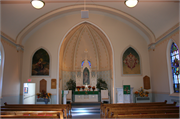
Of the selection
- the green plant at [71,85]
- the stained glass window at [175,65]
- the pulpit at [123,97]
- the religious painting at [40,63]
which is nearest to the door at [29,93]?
the religious painting at [40,63]

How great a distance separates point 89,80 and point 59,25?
6279mm

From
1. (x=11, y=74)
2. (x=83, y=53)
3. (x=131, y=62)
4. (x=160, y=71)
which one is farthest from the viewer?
(x=83, y=53)

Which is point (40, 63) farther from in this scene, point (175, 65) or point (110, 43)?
point (175, 65)

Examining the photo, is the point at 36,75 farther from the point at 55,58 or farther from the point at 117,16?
the point at 117,16

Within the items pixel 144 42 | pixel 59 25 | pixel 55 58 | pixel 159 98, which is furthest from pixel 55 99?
pixel 144 42

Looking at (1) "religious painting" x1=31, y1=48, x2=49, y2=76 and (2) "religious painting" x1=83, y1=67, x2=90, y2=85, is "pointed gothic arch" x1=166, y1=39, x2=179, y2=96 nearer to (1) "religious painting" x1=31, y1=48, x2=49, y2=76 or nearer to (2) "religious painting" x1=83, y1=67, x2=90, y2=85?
(2) "religious painting" x1=83, y1=67, x2=90, y2=85

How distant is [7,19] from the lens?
9375 mm

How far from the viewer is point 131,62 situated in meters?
12.4

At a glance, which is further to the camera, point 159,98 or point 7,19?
point 159,98

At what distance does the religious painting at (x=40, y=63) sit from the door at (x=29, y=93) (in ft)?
4.40

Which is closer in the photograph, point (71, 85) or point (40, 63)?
point (40, 63)

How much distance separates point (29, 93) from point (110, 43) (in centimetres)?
772

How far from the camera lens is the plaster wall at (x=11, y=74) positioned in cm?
960


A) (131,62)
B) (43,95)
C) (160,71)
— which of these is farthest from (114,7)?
(43,95)
